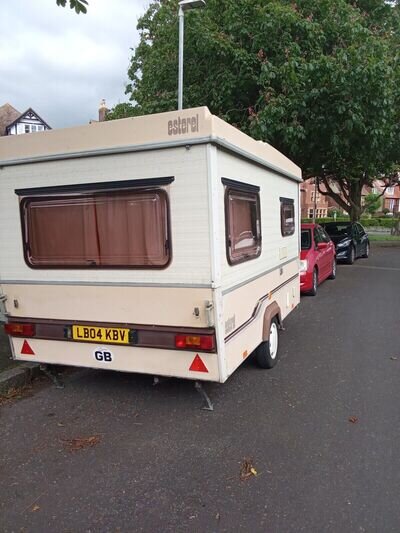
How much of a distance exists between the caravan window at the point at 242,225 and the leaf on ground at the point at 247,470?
1633 mm

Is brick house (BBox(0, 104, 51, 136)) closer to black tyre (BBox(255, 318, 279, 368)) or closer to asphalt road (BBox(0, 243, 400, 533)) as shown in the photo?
black tyre (BBox(255, 318, 279, 368))

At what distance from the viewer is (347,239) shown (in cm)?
1573

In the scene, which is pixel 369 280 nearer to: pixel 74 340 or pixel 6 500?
pixel 74 340

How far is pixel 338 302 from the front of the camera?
30.5ft

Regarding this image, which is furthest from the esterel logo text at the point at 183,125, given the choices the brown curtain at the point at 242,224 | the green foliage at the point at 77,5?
the green foliage at the point at 77,5

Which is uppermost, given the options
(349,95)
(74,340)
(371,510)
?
(349,95)

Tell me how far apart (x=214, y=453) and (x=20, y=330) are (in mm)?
2301

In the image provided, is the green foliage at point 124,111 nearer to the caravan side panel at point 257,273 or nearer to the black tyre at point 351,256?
the black tyre at point 351,256

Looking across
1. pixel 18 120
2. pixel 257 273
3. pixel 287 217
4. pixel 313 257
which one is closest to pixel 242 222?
pixel 257 273

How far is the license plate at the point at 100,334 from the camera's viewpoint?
3.99 meters

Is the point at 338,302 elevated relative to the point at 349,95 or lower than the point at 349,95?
lower

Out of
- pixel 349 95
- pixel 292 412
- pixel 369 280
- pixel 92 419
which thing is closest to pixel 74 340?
pixel 92 419

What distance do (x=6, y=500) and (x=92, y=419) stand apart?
3.93 ft

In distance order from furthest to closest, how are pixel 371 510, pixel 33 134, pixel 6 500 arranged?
pixel 33 134 → pixel 6 500 → pixel 371 510
